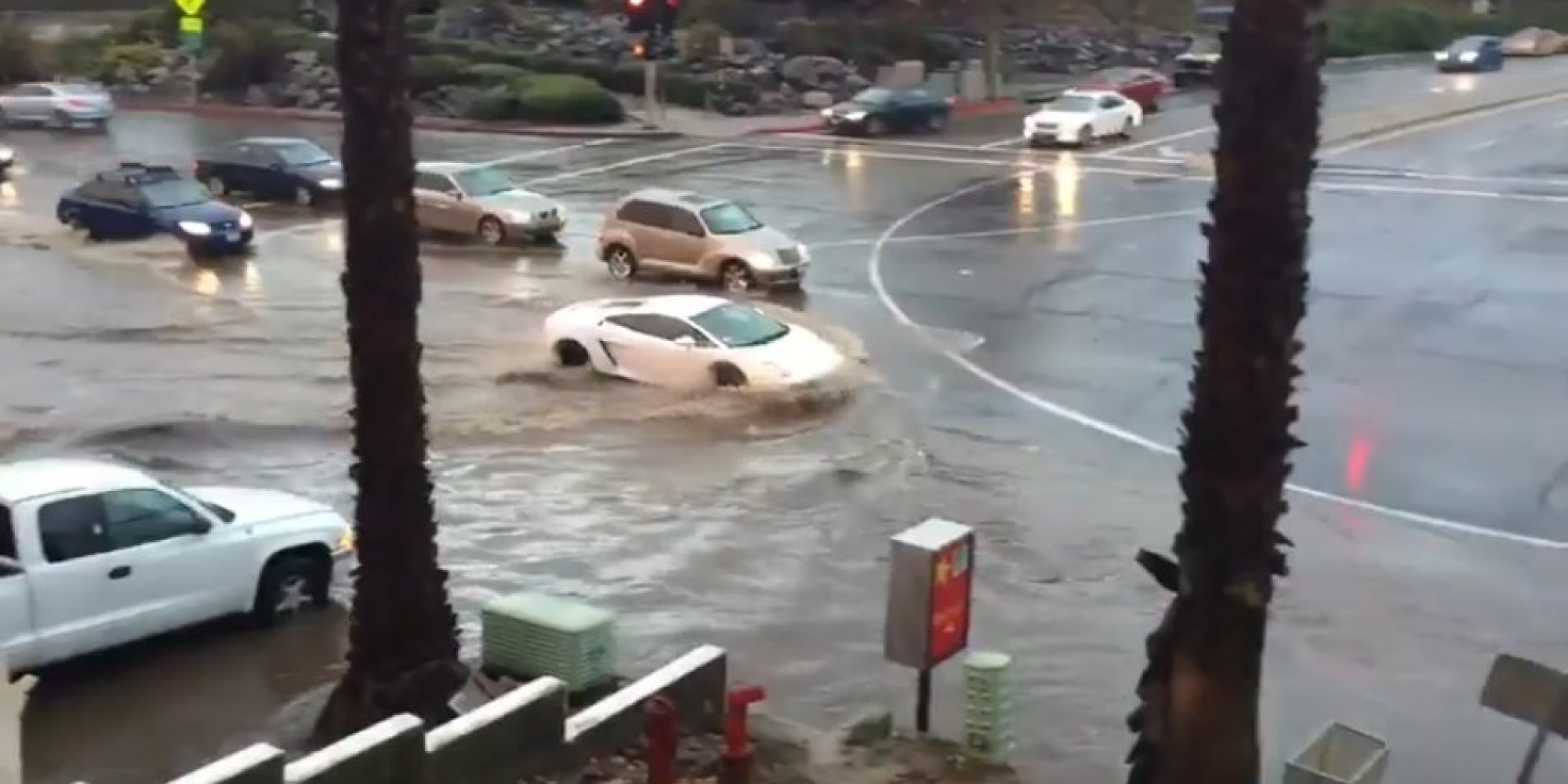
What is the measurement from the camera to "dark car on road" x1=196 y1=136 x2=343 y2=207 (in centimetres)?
3969

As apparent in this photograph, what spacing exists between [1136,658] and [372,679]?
19.8 ft

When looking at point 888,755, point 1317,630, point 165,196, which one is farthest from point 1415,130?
point 888,755

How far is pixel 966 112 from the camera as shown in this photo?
61.5m

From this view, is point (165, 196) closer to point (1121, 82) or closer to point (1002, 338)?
point (1002, 338)

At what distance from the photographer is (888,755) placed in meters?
11.6

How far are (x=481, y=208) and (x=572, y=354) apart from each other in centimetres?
1121

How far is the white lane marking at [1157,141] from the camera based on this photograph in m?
51.5

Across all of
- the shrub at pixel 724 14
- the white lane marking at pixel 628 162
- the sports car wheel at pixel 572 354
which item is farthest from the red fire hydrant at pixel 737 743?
the shrub at pixel 724 14

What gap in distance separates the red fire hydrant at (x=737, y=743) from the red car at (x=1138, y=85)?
1893 inches

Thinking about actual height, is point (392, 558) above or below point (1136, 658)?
above

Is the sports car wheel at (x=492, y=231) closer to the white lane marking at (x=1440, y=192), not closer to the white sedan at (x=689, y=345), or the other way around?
the white sedan at (x=689, y=345)

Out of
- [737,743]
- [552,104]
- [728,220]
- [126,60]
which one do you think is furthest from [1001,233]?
[126,60]

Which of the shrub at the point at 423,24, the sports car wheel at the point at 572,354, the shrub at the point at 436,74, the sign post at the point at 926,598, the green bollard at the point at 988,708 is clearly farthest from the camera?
the shrub at the point at 423,24

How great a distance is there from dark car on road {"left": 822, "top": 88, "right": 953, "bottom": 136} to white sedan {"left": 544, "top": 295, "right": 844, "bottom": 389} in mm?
30899
